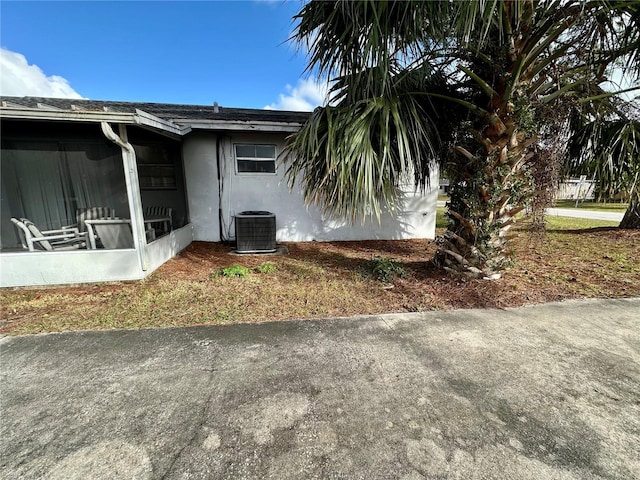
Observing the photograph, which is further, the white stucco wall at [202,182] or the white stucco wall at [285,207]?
the white stucco wall at [285,207]

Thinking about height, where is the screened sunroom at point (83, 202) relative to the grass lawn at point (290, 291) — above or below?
above

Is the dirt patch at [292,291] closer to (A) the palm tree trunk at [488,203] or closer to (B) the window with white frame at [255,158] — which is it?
(A) the palm tree trunk at [488,203]

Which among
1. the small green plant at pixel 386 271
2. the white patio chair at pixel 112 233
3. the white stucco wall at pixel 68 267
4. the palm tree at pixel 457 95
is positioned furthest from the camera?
the white patio chair at pixel 112 233

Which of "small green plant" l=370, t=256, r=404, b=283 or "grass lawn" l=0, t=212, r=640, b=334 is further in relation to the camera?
"small green plant" l=370, t=256, r=404, b=283

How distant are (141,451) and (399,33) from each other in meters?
4.67

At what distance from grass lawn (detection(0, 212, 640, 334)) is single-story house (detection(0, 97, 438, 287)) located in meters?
0.55

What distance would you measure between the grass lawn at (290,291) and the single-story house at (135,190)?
1.79ft

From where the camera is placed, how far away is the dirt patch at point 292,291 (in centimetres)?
362

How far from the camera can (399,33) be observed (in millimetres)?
3297

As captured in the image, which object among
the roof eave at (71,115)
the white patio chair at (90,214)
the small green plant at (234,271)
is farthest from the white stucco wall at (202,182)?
the roof eave at (71,115)

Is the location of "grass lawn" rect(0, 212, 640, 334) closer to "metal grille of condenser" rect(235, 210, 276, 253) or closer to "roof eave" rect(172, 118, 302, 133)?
"metal grille of condenser" rect(235, 210, 276, 253)

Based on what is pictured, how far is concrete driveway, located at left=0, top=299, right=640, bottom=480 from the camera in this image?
1650 mm

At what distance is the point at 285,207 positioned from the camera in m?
7.83

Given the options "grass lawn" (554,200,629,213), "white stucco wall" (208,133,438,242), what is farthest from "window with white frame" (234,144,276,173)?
"grass lawn" (554,200,629,213)
